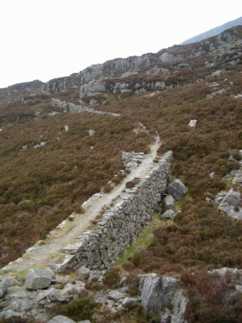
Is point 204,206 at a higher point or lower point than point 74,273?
lower

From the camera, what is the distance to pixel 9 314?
28.3ft

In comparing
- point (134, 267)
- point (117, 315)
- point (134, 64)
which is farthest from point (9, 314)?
point (134, 64)

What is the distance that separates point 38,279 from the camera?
9898 millimetres

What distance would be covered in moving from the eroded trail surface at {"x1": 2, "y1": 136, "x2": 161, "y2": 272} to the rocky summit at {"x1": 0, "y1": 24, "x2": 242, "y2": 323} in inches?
2.4

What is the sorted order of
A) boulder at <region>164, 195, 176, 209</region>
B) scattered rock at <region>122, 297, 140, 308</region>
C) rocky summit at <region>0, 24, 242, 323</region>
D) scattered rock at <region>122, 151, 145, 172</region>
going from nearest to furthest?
rocky summit at <region>0, 24, 242, 323</region>, scattered rock at <region>122, 297, 140, 308</region>, boulder at <region>164, 195, 176, 209</region>, scattered rock at <region>122, 151, 145, 172</region>

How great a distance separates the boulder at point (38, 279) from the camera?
32.2 ft

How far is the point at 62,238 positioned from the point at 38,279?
11.9 ft

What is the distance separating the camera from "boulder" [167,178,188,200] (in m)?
20.0

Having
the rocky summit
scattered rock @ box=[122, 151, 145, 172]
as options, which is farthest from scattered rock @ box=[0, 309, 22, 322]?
scattered rock @ box=[122, 151, 145, 172]

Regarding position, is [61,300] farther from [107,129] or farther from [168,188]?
[107,129]

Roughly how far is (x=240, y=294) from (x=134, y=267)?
515 cm

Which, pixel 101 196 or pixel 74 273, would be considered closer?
pixel 74 273

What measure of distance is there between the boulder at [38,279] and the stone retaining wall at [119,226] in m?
0.75

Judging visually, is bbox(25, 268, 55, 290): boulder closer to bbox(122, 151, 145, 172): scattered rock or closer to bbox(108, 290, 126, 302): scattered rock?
bbox(108, 290, 126, 302): scattered rock
